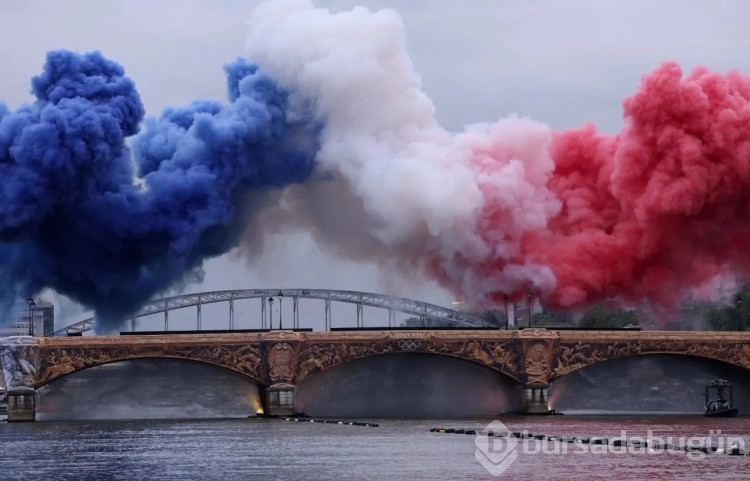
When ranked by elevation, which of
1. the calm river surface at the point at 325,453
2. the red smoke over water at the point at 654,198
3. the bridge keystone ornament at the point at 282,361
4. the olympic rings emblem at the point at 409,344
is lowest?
the calm river surface at the point at 325,453

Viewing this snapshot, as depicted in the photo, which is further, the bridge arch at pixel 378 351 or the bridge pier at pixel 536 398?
the bridge pier at pixel 536 398

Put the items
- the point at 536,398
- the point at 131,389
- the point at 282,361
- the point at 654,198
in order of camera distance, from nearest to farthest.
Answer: the point at 654,198 → the point at 282,361 → the point at 536,398 → the point at 131,389

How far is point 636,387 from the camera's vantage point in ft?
637

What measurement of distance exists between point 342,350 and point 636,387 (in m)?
43.3

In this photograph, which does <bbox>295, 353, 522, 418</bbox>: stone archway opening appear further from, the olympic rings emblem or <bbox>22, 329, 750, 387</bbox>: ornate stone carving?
the olympic rings emblem

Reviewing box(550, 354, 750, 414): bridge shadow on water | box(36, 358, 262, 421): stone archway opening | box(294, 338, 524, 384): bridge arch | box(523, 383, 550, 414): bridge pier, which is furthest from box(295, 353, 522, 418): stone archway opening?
→ box(550, 354, 750, 414): bridge shadow on water

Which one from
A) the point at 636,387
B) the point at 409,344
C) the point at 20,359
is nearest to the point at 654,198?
the point at 409,344

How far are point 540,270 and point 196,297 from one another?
5384 centimetres

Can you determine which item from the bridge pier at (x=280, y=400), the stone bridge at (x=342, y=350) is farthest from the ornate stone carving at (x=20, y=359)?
the bridge pier at (x=280, y=400)

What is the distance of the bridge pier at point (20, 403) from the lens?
161 metres

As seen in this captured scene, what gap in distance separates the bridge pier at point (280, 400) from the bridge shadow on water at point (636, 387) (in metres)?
29.6

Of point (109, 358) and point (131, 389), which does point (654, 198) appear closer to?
point (109, 358)

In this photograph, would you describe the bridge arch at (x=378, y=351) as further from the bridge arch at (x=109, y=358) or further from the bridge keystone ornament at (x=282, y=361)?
the bridge arch at (x=109, y=358)

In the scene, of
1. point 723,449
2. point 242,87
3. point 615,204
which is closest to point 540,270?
point 615,204
